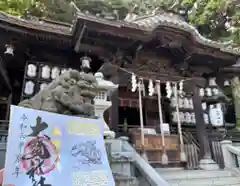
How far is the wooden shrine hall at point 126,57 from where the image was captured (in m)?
6.54

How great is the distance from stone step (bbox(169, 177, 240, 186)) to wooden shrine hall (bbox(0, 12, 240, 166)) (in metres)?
1.69

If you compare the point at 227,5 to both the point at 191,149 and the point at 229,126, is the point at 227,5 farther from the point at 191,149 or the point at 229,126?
the point at 191,149

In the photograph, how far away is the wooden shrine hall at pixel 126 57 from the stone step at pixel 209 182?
1.69 m

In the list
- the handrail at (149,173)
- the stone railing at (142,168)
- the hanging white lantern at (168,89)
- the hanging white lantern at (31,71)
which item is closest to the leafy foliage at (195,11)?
the hanging white lantern at (168,89)

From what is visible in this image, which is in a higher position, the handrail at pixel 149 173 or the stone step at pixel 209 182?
the handrail at pixel 149 173

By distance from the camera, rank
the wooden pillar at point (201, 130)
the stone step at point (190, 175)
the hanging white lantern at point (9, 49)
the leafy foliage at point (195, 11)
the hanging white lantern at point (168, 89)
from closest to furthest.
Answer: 1. the stone step at point (190, 175)
2. the hanging white lantern at point (9, 49)
3. the wooden pillar at point (201, 130)
4. the hanging white lantern at point (168, 89)
5. the leafy foliage at point (195, 11)

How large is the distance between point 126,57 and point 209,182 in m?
4.52

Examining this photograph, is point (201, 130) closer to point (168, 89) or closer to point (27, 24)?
point (168, 89)

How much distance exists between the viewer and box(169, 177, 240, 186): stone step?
16.4 feet

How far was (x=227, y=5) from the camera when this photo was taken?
11648 mm

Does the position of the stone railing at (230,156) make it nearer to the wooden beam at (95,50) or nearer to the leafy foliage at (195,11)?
the wooden beam at (95,50)

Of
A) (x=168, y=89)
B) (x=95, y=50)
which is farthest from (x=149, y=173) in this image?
(x=95, y=50)

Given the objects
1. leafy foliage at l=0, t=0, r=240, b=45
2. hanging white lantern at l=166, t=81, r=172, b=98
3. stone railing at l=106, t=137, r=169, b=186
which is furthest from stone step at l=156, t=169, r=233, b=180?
leafy foliage at l=0, t=0, r=240, b=45

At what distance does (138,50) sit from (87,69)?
6.16 feet
